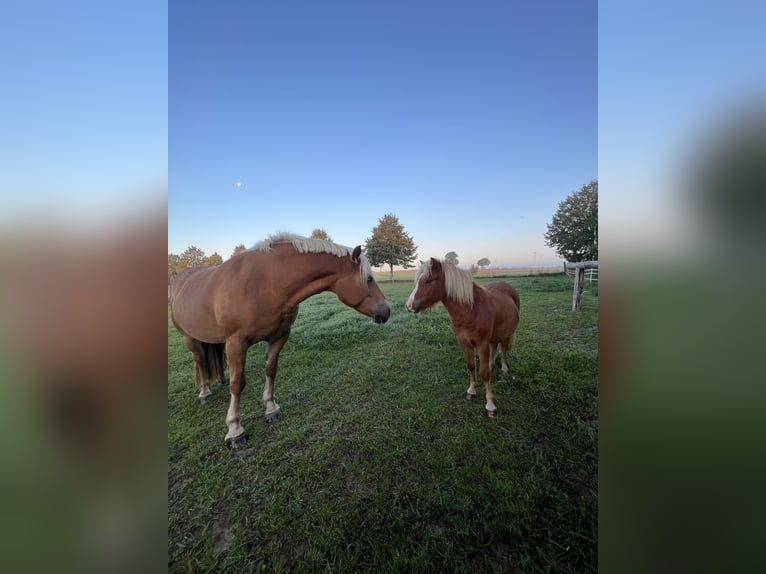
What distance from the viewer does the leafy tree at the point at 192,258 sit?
1684 millimetres

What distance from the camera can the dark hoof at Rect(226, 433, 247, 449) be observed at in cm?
155

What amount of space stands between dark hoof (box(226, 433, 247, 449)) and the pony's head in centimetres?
145

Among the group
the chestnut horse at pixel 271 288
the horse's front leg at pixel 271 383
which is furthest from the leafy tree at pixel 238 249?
the horse's front leg at pixel 271 383

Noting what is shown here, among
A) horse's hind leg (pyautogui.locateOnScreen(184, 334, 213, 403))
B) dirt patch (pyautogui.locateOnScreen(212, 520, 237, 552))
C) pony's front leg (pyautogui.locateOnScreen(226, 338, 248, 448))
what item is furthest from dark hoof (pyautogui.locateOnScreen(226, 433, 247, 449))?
horse's hind leg (pyautogui.locateOnScreen(184, 334, 213, 403))

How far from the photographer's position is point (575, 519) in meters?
1.06

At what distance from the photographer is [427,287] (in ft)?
6.23

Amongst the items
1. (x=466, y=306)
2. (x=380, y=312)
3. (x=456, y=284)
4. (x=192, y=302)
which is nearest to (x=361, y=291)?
(x=380, y=312)

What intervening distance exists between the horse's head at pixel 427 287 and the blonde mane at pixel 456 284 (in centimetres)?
2

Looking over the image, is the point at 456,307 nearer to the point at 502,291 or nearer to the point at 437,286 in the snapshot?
the point at 437,286

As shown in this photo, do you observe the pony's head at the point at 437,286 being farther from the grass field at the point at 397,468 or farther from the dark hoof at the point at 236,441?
the dark hoof at the point at 236,441

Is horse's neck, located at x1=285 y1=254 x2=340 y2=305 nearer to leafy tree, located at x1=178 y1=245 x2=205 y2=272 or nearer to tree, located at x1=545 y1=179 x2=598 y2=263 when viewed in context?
leafy tree, located at x1=178 y1=245 x2=205 y2=272
